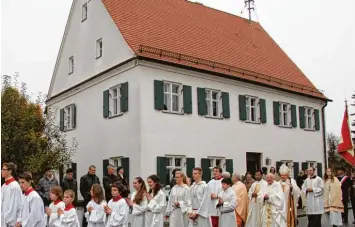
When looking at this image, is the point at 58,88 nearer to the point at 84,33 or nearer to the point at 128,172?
the point at 84,33

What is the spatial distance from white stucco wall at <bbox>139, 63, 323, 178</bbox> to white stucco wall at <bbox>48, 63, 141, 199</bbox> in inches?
19.8

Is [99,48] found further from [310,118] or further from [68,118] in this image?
[310,118]

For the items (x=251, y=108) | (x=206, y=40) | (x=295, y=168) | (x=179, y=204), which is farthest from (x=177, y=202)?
(x=295, y=168)

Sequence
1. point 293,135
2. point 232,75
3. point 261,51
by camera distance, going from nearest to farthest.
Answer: point 232,75
point 293,135
point 261,51

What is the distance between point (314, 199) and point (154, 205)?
21.3ft

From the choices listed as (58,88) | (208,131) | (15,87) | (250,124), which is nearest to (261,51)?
(250,124)

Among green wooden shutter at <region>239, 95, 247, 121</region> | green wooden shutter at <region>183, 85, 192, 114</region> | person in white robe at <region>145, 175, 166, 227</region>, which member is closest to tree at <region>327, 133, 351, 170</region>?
green wooden shutter at <region>239, 95, 247, 121</region>

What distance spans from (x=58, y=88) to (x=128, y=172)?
9854 millimetres

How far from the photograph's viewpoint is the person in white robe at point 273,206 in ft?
40.9

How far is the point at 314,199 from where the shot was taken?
49.2 ft

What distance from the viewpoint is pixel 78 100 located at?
80.7 feet

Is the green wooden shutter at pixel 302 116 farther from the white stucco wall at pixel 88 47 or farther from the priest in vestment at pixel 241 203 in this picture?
the priest in vestment at pixel 241 203

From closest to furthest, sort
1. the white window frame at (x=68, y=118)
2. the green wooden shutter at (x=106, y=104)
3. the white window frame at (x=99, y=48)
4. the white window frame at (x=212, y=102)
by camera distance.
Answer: the green wooden shutter at (x=106, y=104) < the white window frame at (x=212, y=102) < the white window frame at (x=99, y=48) < the white window frame at (x=68, y=118)

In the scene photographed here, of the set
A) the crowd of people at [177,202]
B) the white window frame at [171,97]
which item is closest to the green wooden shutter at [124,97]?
the white window frame at [171,97]
